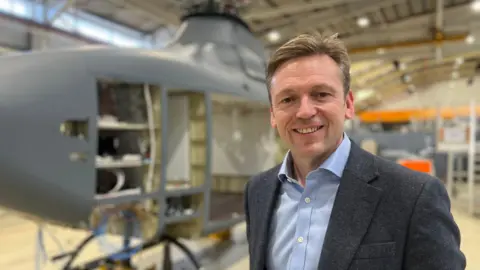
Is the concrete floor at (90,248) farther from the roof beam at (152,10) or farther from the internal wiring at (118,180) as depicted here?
the roof beam at (152,10)

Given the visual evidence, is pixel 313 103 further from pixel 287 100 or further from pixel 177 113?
pixel 177 113

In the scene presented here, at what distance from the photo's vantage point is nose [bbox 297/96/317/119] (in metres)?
1.19

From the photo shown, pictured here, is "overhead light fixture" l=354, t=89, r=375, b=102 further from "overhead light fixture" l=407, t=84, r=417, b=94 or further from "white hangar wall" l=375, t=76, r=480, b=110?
"overhead light fixture" l=407, t=84, r=417, b=94

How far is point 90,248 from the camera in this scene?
5672mm

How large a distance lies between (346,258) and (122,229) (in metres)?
2.95

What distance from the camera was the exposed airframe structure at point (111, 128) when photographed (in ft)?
8.00

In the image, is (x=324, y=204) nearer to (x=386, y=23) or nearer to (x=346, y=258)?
(x=346, y=258)

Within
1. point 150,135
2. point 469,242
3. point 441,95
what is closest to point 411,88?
point 441,95

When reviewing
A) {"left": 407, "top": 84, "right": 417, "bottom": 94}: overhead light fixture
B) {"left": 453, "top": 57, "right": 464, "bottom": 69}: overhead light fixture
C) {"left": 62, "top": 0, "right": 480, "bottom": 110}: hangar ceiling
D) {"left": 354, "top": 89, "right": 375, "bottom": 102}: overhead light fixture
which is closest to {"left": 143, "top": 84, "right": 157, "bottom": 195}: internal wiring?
{"left": 62, "top": 0, "right": 480, "bottom": 110}: hangar ceiling

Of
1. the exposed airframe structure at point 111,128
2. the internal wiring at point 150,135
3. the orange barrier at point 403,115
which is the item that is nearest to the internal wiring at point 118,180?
the exposed airframe structure at point 111,128

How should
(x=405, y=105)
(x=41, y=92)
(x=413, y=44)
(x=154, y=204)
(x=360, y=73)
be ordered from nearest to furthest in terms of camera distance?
(x=41, y=92) < (x=154, y=204) < (x=413, y=44) < (x=360, y=73) < (x=405, y=105)

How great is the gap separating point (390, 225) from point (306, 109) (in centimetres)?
44

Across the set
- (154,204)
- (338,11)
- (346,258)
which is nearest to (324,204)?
(346,258)

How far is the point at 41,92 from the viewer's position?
2498mm
